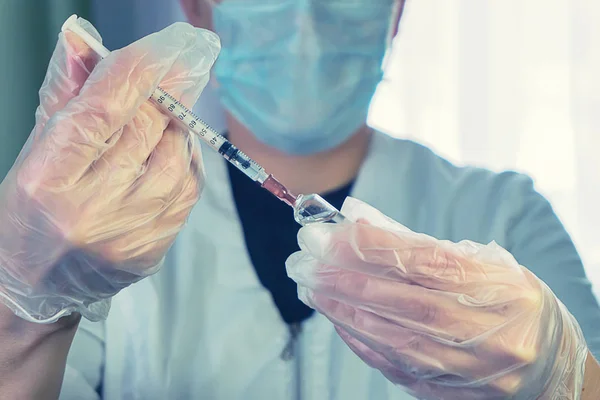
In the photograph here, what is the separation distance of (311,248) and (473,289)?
195mm

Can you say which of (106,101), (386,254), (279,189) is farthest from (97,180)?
(386,254)

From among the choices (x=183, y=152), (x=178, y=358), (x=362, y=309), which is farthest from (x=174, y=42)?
(x=178, y=358)

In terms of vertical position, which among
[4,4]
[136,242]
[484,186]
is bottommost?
[484,186]

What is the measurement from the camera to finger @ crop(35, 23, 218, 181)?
64 centimetres

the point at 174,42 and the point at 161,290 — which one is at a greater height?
the point at 174,42

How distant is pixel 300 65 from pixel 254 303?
401 millimetres

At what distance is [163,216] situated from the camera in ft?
2.32

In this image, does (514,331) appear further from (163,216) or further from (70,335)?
(70,335)

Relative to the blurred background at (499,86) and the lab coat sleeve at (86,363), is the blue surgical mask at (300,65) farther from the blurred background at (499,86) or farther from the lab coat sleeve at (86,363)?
the lab coat sleeve at (86,363)

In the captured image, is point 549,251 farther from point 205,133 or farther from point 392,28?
point 205,133

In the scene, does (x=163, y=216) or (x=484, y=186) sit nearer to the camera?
(x=163, y=216)

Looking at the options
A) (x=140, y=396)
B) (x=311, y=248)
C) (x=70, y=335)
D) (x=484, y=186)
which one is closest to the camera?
(x=311, y=248)

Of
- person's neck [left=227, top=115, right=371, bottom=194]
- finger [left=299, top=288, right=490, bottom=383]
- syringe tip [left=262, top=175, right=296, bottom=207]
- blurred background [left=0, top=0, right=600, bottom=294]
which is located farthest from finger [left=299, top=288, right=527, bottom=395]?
blurred background [left=0, top=0, right=600, bottom=294]

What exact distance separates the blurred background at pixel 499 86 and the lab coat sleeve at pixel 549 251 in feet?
0.08
